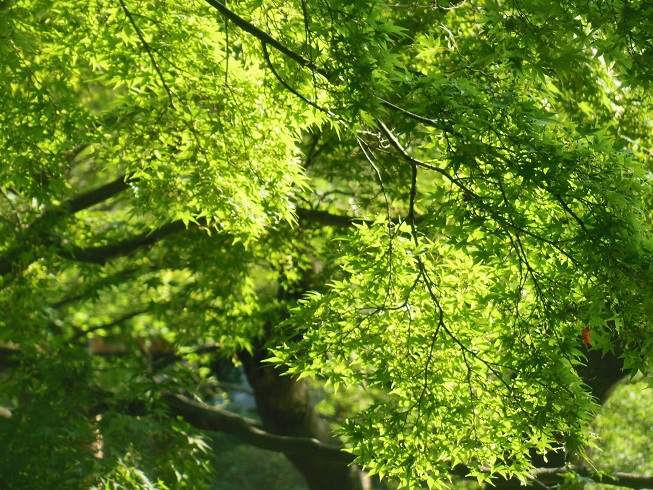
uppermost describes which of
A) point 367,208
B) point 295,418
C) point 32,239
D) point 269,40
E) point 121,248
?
point 269,40

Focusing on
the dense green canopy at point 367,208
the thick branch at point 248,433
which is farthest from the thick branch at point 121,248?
the thick branch at point 248,433

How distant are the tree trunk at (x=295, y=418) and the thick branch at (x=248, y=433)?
3.82 feet

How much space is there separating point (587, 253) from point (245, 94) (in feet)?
7.29

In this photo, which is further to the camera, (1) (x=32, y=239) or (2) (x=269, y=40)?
(1) (x=32, y=239)

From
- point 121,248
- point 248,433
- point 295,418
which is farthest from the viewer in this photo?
point 295,418

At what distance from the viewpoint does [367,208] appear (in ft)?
22.4

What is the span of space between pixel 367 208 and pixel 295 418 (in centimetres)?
367

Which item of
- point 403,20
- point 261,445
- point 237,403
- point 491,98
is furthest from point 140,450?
point 237,403

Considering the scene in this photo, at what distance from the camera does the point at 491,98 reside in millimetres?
3529

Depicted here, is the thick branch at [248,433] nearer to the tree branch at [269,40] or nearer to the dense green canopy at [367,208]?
the dense green canopy at [367,208]

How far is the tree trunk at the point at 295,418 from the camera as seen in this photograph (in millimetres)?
9492

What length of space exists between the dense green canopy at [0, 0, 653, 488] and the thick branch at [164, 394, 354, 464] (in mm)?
805

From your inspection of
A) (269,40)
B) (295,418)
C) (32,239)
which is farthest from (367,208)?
(295,418)

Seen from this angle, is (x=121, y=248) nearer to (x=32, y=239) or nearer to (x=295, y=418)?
(x=32, y=239)
